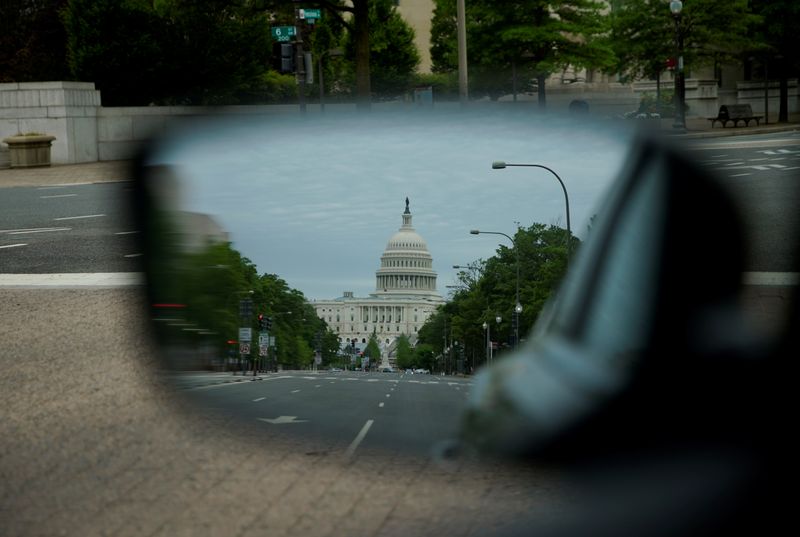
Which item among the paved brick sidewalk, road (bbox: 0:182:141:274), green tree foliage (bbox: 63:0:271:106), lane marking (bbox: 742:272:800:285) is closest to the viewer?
lane marking (bbox: 742:272:800:285)

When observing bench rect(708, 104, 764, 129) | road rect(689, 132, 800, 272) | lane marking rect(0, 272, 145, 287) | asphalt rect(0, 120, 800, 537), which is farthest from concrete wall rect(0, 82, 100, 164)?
road rect(689, 132, 800, 272)

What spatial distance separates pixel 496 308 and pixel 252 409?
1.35 feet

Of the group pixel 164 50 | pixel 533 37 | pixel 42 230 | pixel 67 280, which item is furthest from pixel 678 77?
pixel 67 280

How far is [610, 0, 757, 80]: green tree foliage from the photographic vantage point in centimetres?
4425

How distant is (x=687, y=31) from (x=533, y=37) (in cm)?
582

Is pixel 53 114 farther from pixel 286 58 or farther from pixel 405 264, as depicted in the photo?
pixel 405 264

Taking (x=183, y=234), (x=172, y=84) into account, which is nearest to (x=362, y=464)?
(x=183, y=234)

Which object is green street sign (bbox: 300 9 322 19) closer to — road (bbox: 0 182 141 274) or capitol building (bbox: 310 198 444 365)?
road (bbox: 0 182 141 274)

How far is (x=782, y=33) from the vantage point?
152 feet

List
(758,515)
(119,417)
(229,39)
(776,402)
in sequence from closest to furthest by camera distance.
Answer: (776,402) < (758,515) < (119,417) < (229,39)

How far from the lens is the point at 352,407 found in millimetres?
1734

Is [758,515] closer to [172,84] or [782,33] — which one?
[172,84]

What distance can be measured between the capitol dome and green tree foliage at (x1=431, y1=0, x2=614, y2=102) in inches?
1631

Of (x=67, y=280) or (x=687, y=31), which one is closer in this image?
(x=67, y=280)
